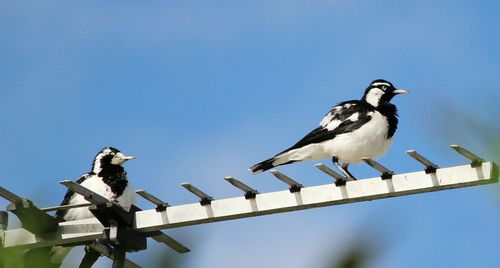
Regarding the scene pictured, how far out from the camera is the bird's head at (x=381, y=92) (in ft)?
37.5

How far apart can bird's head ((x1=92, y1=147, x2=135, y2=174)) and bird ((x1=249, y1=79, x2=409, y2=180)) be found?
5.38ft

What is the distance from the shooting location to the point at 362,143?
34.2ft

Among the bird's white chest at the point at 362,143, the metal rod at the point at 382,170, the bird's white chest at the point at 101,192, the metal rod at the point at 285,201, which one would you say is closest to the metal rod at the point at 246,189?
the metal rod at the point at 285,201

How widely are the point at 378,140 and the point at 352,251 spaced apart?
9.57m

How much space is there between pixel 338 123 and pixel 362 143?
42 centimetres

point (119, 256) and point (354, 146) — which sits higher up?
point (354, 146)

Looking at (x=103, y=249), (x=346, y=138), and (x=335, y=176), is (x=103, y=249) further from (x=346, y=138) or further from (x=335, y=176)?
(x=346, y=138)

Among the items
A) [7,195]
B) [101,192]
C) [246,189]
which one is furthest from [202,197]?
[101,192]

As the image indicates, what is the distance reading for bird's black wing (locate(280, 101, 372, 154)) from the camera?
10.6 metres

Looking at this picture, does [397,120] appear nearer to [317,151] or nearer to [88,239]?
[317,151]

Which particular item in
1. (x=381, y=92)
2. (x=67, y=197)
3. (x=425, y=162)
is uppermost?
(x=381, y=92)

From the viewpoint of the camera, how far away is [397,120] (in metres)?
11.0

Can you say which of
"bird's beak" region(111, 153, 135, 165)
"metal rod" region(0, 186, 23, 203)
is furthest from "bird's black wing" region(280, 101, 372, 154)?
"metal rod" region(0, 186, 23, 203)

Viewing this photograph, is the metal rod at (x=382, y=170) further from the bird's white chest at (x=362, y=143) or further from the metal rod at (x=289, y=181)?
the bird's white chest at (x=362, y=143)
